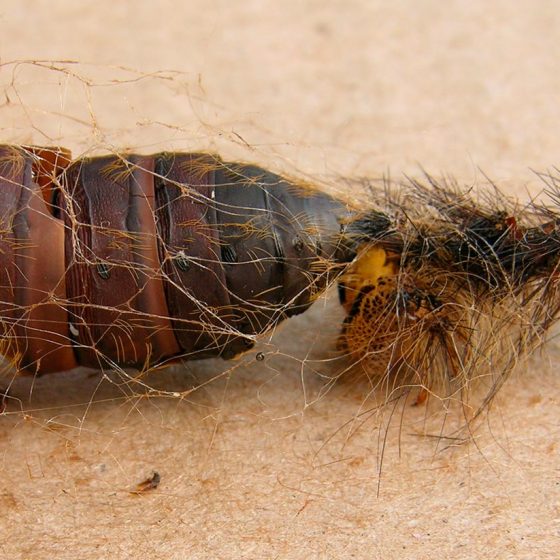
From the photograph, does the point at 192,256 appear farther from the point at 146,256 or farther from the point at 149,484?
the point at 149,484

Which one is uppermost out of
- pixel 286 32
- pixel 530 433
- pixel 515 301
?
pixel 286 32

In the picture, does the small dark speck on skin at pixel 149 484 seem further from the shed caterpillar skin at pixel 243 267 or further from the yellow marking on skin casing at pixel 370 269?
the yellow marking on skin casing at pixel 370 269

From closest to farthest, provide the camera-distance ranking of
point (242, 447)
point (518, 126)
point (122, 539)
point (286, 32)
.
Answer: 1. point (122, 539)
2. point (242, 447)
3. point (518, 126)
4. point (286, 32)

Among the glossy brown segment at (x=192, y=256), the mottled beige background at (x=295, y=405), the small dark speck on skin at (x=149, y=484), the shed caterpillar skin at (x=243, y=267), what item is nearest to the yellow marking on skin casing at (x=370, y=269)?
the shed caterpillar skin at (x=243, y=267)

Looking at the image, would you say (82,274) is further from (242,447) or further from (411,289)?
(411,289)

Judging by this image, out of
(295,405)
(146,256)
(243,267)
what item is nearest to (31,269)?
(146,256)

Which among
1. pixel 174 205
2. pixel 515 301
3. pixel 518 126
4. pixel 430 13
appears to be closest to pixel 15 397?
pixel 174 205

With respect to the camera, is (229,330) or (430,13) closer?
(229,330)
